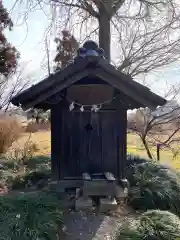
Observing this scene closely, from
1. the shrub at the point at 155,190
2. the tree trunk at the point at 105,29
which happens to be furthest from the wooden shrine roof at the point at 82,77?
the tree trunk at the point at 105,29

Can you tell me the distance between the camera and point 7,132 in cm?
1355

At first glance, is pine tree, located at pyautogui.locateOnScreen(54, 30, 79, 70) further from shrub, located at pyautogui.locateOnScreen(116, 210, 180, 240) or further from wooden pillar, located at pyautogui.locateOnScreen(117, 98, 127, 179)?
shrub, located at pyautogui.locateOnScreen(116, 210, 180, 240)

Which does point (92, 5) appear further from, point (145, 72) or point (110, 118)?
point (110, 118)

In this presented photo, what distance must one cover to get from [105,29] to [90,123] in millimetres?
4977

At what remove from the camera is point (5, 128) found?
13742mm

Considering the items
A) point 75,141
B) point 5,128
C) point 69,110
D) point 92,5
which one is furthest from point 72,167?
point 5,128

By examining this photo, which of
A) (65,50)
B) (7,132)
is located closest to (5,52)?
(65,50)

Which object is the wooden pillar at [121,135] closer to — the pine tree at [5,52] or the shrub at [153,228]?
the shrub at [153,228]

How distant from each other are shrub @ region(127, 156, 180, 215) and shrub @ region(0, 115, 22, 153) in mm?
8280

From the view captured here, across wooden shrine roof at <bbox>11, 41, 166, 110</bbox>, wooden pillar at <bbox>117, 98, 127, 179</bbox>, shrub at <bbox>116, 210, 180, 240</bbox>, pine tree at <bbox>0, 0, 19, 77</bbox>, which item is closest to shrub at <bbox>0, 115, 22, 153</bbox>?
pine tree at <bbox>0, 0, 19, 77</bbox>

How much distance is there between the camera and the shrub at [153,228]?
360 centimetres

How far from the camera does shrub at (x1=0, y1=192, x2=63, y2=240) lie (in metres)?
3.81

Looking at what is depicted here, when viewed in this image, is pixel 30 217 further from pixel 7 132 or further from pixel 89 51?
pixel 7 132

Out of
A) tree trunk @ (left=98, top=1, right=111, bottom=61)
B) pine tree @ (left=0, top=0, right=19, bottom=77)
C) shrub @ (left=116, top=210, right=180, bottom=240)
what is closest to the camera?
shrub @ (left=116, top=210, right=180, bottom=240)
